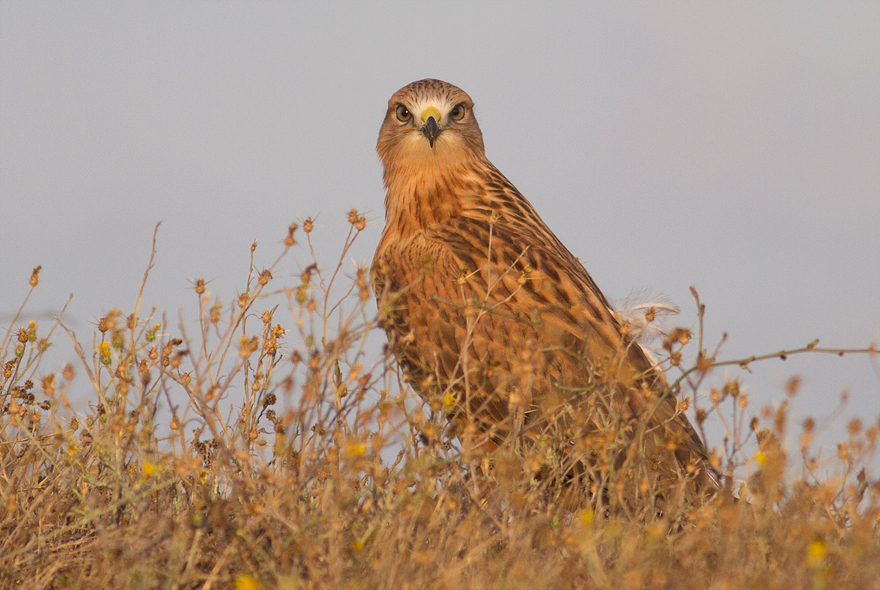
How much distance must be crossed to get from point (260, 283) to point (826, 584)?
2964 millimetres

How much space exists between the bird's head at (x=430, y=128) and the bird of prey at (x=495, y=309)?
0.4 inches

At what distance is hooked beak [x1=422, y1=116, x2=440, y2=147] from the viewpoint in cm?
665

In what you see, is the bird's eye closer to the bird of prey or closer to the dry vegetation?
the bird of prey

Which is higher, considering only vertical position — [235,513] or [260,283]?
[260,283]

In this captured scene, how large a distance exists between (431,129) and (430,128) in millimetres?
12

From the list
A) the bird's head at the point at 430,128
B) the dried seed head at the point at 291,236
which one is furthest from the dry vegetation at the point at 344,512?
the bird's head at the point at 430,128

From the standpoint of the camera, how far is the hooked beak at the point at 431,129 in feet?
21.8

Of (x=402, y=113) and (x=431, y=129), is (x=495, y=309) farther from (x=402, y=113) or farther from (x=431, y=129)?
(x=402, y=113)

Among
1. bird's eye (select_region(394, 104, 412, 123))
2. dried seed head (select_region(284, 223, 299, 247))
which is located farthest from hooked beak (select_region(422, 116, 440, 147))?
dried seed head (select_region(284, 223, 299, 247))

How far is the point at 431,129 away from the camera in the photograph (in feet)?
21.8

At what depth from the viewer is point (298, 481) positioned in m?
3.74

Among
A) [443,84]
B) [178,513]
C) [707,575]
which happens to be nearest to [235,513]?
[178,513]

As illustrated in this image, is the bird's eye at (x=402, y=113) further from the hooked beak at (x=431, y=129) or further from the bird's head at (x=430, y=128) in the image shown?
the hooked beak at (x=431, y=129)

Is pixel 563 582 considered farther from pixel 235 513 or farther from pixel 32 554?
pixel 32 554
